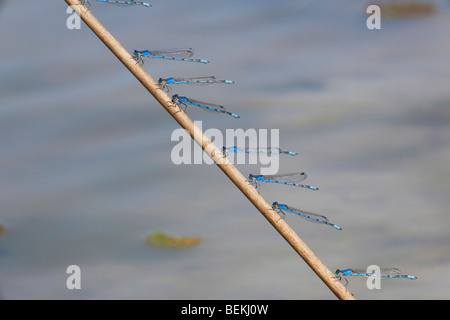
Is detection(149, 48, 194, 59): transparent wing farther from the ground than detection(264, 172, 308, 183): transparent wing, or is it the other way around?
detection(149, 48, 194, 59): transparent wing

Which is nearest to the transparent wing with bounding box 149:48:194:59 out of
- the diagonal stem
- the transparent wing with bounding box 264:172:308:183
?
the diagonal stem

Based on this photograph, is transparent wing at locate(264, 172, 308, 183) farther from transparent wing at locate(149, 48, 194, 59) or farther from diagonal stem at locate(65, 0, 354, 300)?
transparent wing at locate(149, 48, 194, 59)

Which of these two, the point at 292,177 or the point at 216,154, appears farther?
the point at 292,177

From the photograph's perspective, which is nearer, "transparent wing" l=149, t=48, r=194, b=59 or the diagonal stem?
the diagonal stem

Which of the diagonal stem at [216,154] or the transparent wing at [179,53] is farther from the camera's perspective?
the transparent wing at [179,53]

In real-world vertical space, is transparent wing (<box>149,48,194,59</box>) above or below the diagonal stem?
above

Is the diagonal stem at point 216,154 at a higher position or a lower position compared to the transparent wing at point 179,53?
lower

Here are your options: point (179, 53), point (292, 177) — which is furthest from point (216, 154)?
point (179, 53)

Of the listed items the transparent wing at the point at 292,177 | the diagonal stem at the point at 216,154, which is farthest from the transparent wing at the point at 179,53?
the transparent wing at the point at 292,177

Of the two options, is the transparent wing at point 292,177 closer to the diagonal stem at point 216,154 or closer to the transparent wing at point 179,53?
the diagonal stem at point 216,154

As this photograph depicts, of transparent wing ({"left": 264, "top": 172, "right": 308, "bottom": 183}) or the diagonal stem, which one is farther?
transparent wing ({"left": 264, "top": 172, "right": 308, "bottom": 183})

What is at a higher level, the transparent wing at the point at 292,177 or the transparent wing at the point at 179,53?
→ the transparent wing at the point at 179,53

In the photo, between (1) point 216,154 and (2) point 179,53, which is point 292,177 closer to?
(1) point 216,154
